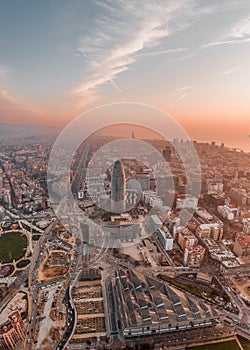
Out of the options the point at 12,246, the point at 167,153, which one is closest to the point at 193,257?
the point at 167,153

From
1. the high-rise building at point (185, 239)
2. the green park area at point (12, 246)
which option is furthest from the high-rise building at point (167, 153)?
the green park area at point (12, 246)

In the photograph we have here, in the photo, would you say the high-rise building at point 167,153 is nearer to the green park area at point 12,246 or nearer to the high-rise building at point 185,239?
the high-rise building at point 185,239

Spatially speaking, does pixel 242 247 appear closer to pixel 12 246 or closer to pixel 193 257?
pixel 193 257

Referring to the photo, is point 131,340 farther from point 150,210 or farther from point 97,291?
point 150,210

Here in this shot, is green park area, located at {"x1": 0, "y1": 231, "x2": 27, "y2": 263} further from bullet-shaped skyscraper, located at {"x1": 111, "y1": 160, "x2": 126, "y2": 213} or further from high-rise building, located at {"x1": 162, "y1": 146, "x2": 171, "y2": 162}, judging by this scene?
high-rise building, located at {"x1": 162, "y1": 146, "x2": 171, "y2": 162}

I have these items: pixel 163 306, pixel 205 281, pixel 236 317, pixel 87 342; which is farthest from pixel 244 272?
pixel 87 342

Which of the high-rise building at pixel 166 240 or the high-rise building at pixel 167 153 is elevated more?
the high-rise building at pixel 167 153
